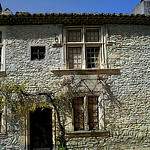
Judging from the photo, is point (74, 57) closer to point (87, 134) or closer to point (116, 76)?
point (116, 76)

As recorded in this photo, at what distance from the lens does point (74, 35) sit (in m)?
8.09

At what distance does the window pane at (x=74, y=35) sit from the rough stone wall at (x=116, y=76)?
52cm

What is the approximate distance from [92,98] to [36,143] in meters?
3.11

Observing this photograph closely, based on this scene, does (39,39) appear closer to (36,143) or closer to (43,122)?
(43,122)

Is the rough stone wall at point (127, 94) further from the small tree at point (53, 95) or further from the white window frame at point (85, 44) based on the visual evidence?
the small tree at point (53, 95)

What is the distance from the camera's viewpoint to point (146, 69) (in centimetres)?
780

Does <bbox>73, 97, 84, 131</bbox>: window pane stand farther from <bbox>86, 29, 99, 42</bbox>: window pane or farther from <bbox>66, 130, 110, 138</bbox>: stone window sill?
<bbox>86, 29, 99, 42</bbox>: window pane

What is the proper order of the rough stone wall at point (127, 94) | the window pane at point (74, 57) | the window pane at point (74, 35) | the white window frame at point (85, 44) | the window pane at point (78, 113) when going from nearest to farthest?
the rough stone wall at point (127, 94)
the window pane at point (78, 113)
the white window frame at point (85, 44)
the window pane at point (74, 57)
the window pane at point (74, 35)

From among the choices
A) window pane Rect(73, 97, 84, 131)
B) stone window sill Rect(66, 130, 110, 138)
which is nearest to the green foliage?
window pane Rect(73, 97, 84, 131)

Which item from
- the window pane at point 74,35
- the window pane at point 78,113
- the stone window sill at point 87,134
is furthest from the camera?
the window pane at point 74,35

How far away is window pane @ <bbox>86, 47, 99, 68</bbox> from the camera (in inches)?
314

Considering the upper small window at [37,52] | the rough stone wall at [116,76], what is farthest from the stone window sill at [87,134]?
the upper small window at [37,52]

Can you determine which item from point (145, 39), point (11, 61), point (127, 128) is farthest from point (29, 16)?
→ point (127, 128)

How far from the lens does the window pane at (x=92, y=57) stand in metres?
7.96
